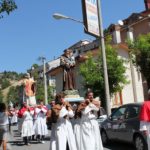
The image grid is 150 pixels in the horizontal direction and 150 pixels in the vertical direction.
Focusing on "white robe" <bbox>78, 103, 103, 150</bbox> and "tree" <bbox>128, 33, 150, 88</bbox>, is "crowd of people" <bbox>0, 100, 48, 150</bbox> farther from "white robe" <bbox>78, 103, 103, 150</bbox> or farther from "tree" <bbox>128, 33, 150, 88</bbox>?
"tree" <bbox>128, 33, 150, 88</bbox>

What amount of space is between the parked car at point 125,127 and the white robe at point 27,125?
3.53 metres

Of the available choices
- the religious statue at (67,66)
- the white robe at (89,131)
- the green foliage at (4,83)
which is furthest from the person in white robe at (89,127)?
the green foliage at (4,83)

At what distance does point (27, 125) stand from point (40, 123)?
58 cm

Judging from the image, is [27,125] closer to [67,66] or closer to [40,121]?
[40,121]

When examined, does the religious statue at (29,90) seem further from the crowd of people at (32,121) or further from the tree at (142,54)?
the tree at (142,54)

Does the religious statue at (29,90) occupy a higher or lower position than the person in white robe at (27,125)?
higher

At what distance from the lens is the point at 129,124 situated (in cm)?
1288

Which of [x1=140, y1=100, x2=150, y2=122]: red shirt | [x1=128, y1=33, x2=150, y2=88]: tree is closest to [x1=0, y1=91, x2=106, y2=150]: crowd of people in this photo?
[x1=140, y1=100, x2=150, y2=122]: red shirt

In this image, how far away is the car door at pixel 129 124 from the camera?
12641 millimetres

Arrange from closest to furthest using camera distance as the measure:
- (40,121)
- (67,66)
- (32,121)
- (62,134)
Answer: (62,134) → (67,66) → (32,121) → (40,121)

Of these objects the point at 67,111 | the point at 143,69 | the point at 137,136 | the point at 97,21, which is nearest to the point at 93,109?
the point at 67,111

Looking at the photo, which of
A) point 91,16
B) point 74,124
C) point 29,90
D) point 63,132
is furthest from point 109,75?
point 63,132

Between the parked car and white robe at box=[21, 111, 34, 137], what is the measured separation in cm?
353

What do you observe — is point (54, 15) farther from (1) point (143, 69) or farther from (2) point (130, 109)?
(1) point (143, 69)
